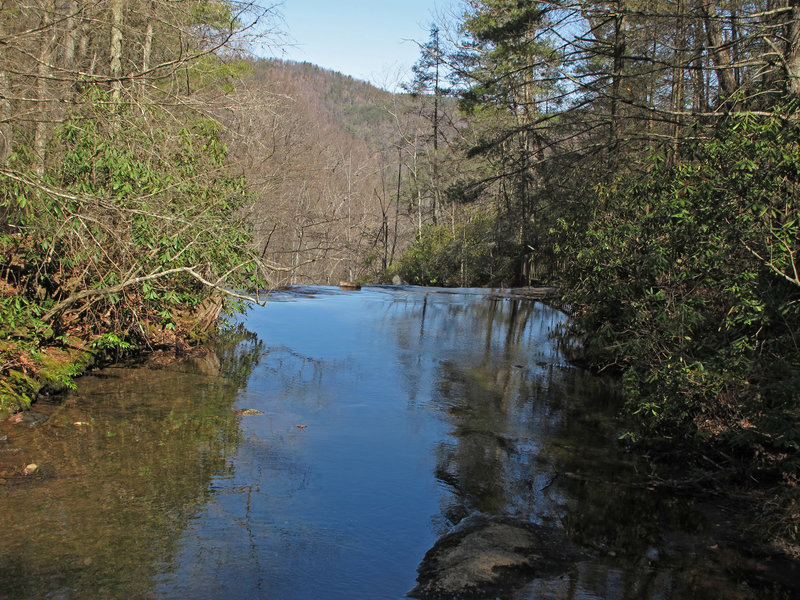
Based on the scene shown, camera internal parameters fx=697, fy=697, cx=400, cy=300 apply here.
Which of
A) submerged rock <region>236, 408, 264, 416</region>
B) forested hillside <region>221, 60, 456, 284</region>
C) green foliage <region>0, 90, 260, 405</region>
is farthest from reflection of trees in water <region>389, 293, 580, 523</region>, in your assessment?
forested hillside <region>221, 60, 456, 284</region>

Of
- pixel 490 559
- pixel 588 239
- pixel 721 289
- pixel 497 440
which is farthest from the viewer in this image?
pixel 588 239

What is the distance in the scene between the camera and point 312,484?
6883mm

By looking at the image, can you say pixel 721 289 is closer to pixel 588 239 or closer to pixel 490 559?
pixel 588 239

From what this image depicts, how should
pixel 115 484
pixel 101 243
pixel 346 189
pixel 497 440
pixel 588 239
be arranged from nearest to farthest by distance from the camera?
1. pixel 115 484
2. pixel 497 440
3. pixel 101 243
4. pixel 588 239
5. pixel 346 189

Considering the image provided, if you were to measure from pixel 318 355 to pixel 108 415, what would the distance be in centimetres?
522

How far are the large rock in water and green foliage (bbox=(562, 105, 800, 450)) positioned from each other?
2205 mm

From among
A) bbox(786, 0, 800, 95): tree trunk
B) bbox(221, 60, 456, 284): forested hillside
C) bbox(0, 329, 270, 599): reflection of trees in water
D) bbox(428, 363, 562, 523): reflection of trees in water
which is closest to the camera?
bbox(0, 329, 270, 599): reflection of trees in water

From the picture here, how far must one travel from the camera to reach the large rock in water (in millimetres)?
4832

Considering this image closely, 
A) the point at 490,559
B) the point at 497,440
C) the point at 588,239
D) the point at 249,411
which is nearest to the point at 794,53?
the point at 588,239

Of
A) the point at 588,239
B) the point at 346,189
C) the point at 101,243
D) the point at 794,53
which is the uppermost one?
the point at 346,189

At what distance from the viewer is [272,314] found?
18906 millimetres

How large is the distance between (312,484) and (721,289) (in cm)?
475

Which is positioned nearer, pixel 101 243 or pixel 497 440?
pixel 497 440

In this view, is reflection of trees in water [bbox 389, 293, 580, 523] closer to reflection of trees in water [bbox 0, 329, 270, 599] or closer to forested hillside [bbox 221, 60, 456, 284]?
reflection of trees in water [bbox 0, 329, 270, 599]
